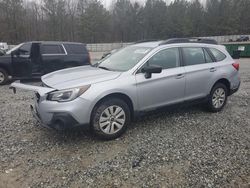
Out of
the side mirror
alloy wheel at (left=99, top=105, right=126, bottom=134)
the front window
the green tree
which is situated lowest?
alloy wheel at (left=99, top=105, right=126, bottom=134)

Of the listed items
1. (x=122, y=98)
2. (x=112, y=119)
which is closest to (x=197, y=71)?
(x=122, y=98)

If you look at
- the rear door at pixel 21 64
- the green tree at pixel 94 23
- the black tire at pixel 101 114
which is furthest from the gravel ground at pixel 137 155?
the green tree at pixel 94 23

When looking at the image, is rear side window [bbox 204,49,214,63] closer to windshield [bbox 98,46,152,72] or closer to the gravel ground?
the gravel ground

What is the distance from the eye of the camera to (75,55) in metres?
9.35

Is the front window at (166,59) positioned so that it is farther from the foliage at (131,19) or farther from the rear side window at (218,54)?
the foliage at (131,19)

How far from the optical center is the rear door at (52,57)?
871cm

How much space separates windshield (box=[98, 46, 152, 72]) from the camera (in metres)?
4.00

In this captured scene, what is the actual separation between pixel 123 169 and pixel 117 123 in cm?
90

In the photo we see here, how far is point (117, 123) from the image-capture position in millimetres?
3654

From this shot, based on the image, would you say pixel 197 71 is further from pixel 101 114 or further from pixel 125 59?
pixel 101 114

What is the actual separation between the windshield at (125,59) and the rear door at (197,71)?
0.93 meters

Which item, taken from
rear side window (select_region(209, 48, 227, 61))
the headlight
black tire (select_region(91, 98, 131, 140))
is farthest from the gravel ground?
rear side window (select_region(209, 48, 227, 61))

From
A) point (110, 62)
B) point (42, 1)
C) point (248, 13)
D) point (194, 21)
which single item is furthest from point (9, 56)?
point (248, 13)

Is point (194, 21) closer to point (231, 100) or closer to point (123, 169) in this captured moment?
point (231, 100)
